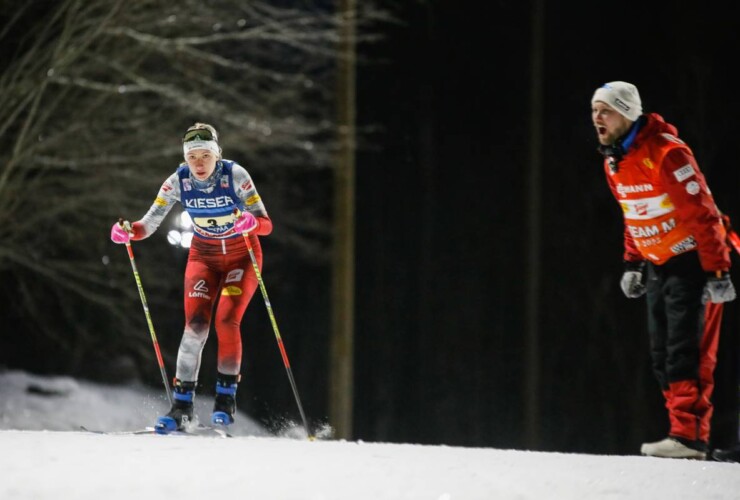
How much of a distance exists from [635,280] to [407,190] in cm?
626

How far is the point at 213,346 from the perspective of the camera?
5.12 meters

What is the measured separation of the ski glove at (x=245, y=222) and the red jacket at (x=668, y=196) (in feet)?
5.48

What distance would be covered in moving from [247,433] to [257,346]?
2.28 feet

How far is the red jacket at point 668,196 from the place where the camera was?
4586 mm

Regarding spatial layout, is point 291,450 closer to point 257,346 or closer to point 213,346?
point 213,346

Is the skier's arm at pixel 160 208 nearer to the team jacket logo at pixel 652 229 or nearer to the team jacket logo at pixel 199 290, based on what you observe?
the team jacket logo at pixel 199 290

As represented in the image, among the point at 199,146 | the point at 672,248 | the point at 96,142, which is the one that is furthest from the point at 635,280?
the point at 96,142

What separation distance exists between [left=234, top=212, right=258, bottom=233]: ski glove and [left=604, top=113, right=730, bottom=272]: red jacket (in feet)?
5.48

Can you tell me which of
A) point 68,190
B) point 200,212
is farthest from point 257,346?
point 68,190

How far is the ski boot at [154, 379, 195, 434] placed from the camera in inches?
182

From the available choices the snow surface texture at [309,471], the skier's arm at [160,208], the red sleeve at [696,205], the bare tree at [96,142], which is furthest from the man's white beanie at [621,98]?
the bare tree at [96,142]

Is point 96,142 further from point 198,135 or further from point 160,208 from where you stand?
point 198,135

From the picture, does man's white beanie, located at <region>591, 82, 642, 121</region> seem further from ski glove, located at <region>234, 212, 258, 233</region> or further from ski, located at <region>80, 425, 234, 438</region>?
ski, located at <region>80, 425, 234, 438</region>

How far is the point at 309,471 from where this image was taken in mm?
3896
